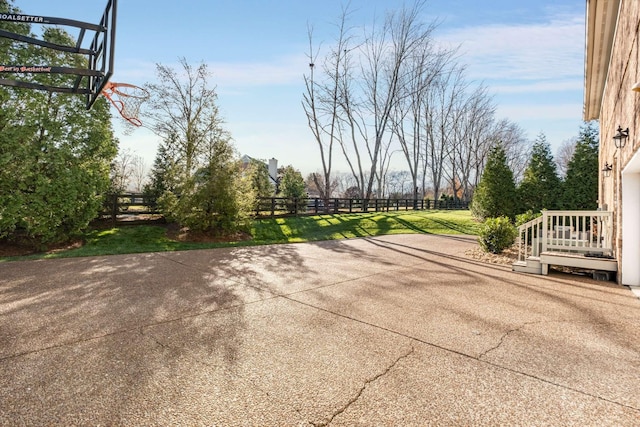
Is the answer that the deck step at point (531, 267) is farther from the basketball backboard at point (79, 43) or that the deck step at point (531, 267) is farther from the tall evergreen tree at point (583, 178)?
the basketball backboard at point (79, 43)

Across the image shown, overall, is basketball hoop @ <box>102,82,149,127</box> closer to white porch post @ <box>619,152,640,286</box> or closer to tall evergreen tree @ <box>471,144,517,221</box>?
white porch post @ <box>619,152,640,286</box>

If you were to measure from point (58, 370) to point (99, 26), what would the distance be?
17.7ft

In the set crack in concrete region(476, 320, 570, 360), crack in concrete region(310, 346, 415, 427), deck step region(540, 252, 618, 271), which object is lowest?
crack in concrete region(476, 320, 570, 360)

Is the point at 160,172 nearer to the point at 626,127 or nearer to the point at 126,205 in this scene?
the point at 126,205

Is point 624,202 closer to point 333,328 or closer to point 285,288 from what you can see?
point 333,328

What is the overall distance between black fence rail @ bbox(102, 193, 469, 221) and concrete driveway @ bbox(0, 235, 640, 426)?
5993 mm

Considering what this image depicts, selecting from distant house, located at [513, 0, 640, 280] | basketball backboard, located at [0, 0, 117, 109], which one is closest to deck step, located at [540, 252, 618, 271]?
distant house, located at [513, 0, 640, 280]

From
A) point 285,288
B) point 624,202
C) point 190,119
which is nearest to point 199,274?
point 285,288

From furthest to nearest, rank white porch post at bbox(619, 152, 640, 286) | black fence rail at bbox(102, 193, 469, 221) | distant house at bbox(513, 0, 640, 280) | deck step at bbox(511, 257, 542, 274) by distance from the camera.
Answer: black fence rail at bbox(102, 193, 469, 221) → deck step at bbox(511, 257, 542, 274) → white porch post at bbox(619, 152, 640, 286) → distant house at bbox(513, 0, 640, 280)

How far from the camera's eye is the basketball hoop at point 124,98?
6.59 metres

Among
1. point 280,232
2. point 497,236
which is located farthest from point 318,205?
point 497,236

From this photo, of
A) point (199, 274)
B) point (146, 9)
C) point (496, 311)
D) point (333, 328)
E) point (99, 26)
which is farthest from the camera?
point (146, 9)

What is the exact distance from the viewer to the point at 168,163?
14.6 metres

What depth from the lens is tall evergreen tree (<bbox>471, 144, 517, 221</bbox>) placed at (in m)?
12.2
